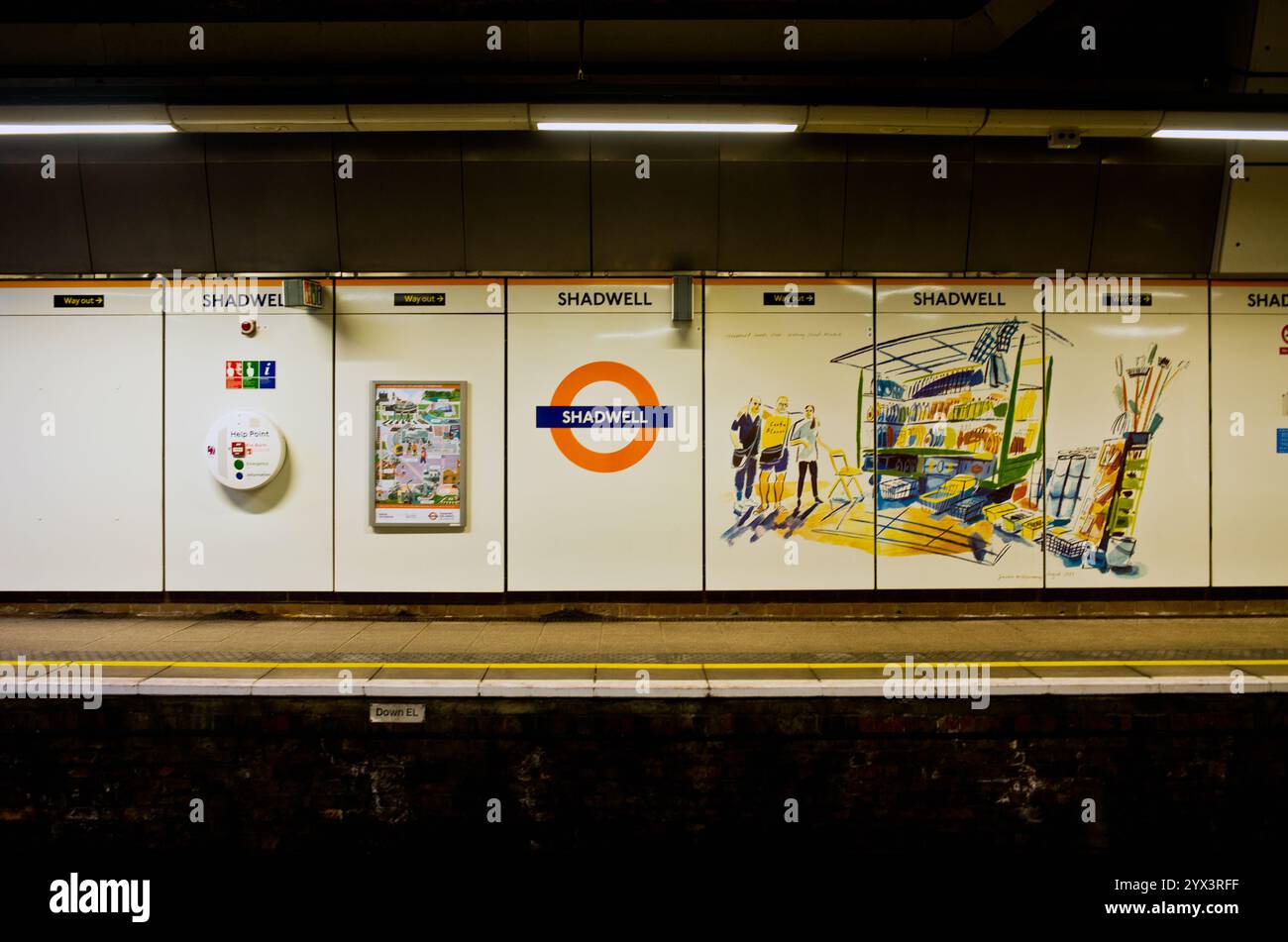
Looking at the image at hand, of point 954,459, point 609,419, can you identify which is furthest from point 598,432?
point 954,459

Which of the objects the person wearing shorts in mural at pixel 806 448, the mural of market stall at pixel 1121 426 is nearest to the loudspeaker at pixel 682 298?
the person wearing shorts in mural at pixel 806 448

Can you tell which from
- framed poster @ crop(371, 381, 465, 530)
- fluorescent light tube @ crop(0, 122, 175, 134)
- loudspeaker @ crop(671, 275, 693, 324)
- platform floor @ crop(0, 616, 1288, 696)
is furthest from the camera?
Result: framed poster @ crop(371, 381, 465, 530)

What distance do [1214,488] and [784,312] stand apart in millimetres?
4271

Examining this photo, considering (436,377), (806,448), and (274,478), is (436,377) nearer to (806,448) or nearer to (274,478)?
(274,478)

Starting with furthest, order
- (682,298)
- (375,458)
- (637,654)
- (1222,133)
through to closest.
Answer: (375,458), (682,298), (637,654), (1222,133)

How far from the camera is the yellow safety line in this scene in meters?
4.56

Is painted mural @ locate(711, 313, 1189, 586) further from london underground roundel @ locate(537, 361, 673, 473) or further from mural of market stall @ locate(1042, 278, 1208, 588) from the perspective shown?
london underground roundel @ locate(537, 361, 673, 473)

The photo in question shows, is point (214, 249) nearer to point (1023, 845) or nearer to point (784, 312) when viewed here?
point (784, 312)

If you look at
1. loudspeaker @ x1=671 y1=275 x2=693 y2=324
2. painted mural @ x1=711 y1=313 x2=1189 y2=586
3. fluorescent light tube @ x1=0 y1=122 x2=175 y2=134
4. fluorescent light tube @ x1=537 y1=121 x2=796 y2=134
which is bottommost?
painted mural @ x1=711 y1=313 x2=1189 y2=586

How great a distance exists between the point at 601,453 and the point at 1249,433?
595 centimetres

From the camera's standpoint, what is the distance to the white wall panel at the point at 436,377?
625 centimetres

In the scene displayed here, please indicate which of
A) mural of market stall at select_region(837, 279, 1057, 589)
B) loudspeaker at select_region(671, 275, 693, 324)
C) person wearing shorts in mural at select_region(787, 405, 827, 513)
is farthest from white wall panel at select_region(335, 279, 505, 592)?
mural of market stall at select_region(837, 279, 1057, 589)

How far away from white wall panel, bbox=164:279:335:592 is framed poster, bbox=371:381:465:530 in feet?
1.57

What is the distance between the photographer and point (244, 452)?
6.15 meters
